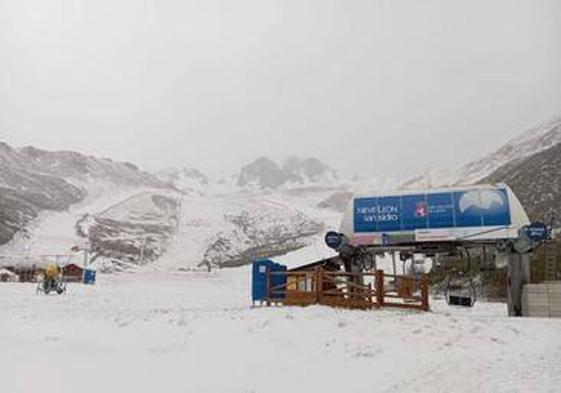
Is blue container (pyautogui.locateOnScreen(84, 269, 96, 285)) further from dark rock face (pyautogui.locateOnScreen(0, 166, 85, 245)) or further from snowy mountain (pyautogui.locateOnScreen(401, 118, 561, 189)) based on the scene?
snowy mountain (pyautogui.locateOnScreen(401, 118, 561, 189))

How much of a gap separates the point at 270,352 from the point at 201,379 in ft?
7.42

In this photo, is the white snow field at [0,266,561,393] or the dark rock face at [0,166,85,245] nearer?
the white snow field at [0,266,561,393]

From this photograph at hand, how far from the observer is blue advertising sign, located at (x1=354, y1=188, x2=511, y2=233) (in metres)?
21.8

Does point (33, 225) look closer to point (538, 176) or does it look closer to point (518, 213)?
point (538, 176)

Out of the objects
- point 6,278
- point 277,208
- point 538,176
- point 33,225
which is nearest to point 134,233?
point 33,225

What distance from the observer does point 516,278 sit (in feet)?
72.0

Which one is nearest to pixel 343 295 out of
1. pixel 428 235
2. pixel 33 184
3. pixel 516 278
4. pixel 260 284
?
pixel 260 284

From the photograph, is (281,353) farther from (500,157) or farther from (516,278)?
(500,157)

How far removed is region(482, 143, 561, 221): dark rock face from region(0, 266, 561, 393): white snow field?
48.4m

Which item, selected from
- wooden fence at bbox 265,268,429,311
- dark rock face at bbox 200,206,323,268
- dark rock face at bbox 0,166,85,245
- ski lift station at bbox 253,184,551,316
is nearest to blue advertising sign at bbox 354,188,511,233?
ski lift station at bbox 253,184,551,316

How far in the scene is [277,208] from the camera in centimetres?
17875

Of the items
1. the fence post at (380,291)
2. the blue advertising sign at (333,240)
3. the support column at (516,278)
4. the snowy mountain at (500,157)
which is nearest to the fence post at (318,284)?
the fence post at (380,291)

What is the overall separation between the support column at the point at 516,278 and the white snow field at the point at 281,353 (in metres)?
5.09

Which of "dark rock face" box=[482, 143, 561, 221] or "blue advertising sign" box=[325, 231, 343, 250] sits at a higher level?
"dark rock face" box=[482, 143, 561, 221]
